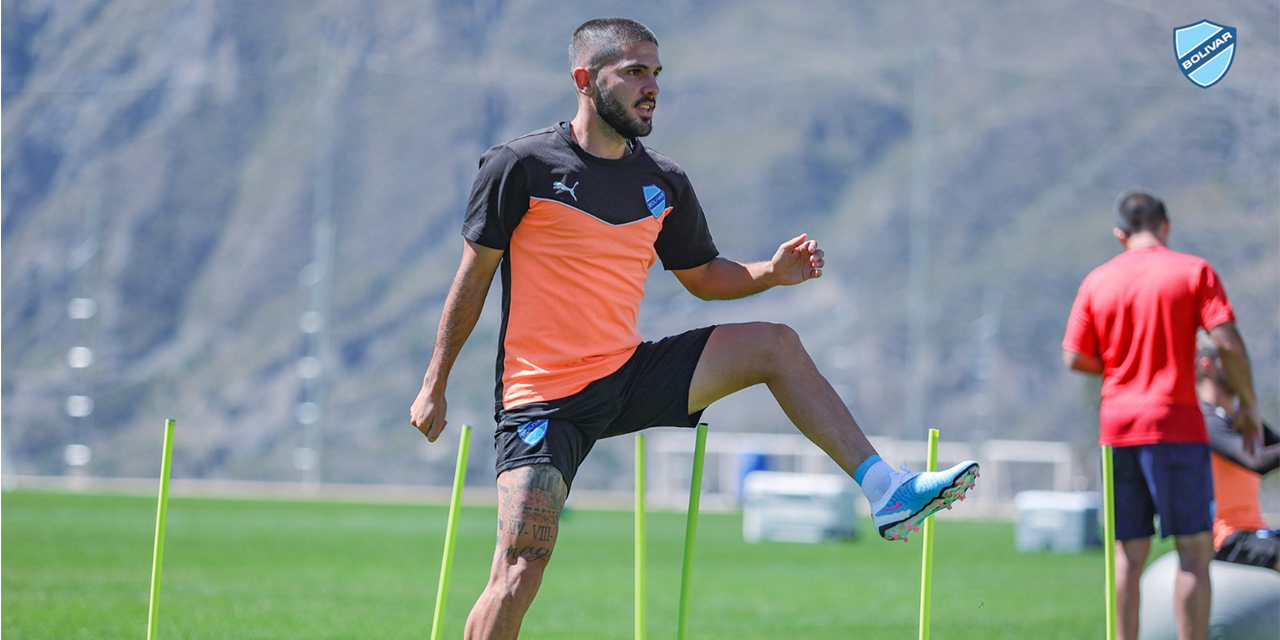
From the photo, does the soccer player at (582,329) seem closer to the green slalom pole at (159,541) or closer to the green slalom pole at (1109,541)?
the green slalom pole at (159,541)

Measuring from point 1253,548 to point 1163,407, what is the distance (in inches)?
60.8

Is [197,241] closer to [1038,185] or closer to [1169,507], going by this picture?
[1038,185]

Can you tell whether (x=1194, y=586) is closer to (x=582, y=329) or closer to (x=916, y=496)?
(x=916, y=496)

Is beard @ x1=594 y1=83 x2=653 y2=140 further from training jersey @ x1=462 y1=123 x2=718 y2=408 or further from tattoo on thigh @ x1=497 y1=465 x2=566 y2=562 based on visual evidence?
tattoo on thigh @ x1=497 y1=465 x2=566 y2=562

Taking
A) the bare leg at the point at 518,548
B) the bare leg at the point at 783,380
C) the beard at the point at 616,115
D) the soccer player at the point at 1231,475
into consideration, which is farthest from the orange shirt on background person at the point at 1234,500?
the bare leg at the point at 518,548

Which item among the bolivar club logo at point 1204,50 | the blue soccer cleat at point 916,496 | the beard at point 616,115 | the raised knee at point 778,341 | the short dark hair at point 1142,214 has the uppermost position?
the bolivar club logo at point 1204,50

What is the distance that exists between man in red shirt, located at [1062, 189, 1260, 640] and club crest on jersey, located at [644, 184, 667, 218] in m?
2.19

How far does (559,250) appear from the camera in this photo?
15.8ft

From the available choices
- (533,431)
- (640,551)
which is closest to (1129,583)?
(640,551)

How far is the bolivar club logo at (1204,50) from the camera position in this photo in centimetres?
641

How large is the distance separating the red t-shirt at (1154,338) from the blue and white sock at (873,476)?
6.43 feet

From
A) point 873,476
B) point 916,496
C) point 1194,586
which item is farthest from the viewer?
point 1194,586

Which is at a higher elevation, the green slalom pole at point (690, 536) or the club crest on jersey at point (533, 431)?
the club crest on jersey at point (533, 431)

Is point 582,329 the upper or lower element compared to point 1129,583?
upper
